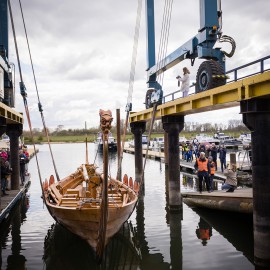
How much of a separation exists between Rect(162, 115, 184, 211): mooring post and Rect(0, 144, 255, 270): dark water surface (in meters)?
0.61

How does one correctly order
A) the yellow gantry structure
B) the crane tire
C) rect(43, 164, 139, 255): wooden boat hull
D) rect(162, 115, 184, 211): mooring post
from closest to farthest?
the yellow gantry structure → rect(43, 164, 139, 255): wooden boat hull → the crane tire → rect(162, 115, 184, 211): mooring post

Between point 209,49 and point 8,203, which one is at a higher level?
point 209,49

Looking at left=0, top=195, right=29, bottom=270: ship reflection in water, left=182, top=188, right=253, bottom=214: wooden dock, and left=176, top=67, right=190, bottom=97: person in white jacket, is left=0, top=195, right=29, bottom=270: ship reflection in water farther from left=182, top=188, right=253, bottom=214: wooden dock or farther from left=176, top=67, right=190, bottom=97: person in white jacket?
left=176, top=67, right=190, bottom=97: person in white jacket

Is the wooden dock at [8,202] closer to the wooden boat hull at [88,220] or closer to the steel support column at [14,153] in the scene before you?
the steel support column at [14,153]

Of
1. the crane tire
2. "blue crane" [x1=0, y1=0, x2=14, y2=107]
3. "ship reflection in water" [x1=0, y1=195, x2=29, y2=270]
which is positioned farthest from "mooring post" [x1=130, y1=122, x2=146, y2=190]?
the crane tire

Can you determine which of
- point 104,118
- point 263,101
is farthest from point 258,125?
point 104,118

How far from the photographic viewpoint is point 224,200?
15.1m

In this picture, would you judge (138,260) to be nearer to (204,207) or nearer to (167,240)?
(167,240)

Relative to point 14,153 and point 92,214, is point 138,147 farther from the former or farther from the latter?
point 92,214

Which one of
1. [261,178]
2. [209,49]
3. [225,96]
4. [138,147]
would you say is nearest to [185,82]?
[209,49]

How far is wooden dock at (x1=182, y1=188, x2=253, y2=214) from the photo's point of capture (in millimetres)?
13992

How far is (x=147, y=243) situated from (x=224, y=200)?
4.26 meters

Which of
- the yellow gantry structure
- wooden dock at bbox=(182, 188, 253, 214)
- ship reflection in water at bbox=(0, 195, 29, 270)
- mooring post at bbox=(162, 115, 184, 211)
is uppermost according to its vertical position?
the yellow gantry structure

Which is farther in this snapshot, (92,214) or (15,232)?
(15,232)
